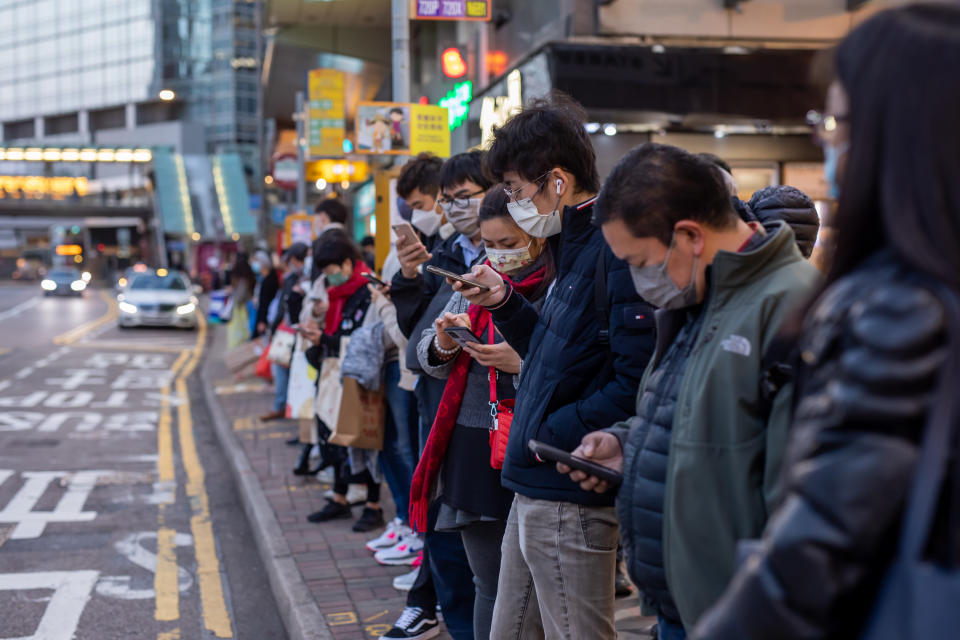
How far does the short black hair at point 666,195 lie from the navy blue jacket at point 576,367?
49 cm

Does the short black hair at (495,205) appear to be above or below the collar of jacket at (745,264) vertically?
above

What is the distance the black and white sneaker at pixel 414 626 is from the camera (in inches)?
179

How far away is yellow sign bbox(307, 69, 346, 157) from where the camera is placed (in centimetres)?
1277

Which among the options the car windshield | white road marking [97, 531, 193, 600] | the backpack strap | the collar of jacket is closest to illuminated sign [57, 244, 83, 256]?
the car windshield

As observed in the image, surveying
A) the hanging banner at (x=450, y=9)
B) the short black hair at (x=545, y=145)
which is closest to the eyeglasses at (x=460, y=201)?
the short black hair at (x=545, y=145)

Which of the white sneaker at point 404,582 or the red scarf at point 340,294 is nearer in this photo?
the white sneaker at point 404,582

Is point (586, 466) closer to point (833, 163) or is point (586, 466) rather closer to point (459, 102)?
point (833, 163)

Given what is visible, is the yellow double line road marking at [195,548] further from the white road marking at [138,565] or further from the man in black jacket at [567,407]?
the man in black jacket at [567,407]

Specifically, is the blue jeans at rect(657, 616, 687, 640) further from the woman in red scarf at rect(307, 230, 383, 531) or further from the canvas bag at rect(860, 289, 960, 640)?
the woman in red scarf at rect(307, 230, 383, 531)

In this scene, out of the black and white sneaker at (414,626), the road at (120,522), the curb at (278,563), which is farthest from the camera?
the road at (120,522)

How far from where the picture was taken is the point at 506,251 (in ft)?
11.9

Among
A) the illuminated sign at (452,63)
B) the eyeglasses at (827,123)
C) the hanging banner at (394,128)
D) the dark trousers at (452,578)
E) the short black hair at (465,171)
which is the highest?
the illuminated sign at (452,63)

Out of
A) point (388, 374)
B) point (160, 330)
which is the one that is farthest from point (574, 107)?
point (160, 330)

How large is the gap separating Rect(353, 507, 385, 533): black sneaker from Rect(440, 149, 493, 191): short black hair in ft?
9.48
